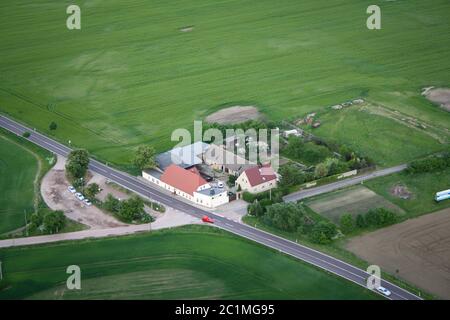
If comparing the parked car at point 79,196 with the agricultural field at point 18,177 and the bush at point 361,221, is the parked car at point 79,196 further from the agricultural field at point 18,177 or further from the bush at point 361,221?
the bush at point 361,221

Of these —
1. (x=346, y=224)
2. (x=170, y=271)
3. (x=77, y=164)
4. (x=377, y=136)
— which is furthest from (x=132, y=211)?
(x=377, y=136)

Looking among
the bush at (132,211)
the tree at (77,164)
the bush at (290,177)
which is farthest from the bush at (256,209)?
the tree at (77,164)

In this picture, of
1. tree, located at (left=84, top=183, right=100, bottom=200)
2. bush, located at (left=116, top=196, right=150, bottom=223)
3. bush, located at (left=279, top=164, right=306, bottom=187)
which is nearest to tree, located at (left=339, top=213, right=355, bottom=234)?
bush, located at (left=279, top=164, right=306, bottom=187)

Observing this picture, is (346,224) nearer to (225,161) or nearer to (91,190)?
(225,161)

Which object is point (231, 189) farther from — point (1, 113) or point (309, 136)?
point (1, 113)

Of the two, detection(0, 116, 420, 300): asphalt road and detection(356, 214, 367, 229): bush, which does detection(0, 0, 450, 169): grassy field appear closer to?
detection(0, 116, 420, 300): asphalt road
